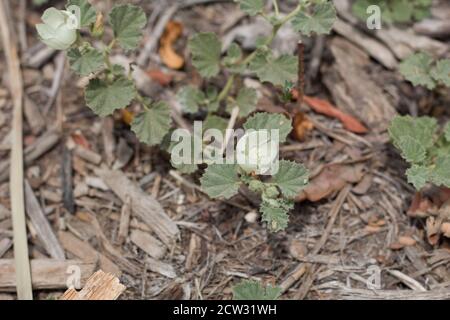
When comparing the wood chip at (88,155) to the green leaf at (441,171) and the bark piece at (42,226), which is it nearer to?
the bark piece at (42,226)

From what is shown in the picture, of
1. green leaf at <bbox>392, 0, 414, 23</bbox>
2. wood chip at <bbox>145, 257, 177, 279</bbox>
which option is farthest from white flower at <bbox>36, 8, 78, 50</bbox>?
green leaf at <bbox>392, 0, 414, 23</bbox>

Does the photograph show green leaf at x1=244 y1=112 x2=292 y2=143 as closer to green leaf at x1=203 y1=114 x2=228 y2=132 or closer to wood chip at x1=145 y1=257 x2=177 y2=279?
green leaf at x1=203 y1=114 x2=228 y2=132

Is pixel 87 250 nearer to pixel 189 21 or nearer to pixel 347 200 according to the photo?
pixel 347 200

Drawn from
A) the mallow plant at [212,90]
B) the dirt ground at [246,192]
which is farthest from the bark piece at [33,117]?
the mallow plant at [212,90]

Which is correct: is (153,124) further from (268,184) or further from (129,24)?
(268,184)

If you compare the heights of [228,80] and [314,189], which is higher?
[228,80]
